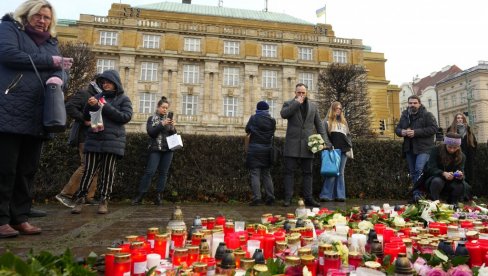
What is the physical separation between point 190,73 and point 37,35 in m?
40.8

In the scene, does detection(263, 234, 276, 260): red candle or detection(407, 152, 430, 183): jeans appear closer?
detection(263, 234, 276, 260): red candle

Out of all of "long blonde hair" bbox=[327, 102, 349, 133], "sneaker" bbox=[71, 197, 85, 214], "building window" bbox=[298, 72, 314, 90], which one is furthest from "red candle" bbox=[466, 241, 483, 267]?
"building window" bbox=[298, 72, 314, 90]

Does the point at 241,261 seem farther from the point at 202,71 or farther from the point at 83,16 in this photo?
the point at 83,16

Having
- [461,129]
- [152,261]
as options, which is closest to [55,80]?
[152,261]

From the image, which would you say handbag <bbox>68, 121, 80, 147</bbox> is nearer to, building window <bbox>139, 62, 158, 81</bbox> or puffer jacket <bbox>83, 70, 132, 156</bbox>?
puffer jacket <bbox>83, 70, 132, 156</bbox>

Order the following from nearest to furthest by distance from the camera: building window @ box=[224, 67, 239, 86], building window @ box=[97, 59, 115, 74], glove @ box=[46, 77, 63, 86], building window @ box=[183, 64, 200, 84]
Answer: glove @ box=[46, 77, 63, 86] < building window @ box=[97, 59, 115, 74] < building window @ box=[183, 64, 200, 84] < building window @ box=[224, 67, 239, 86]

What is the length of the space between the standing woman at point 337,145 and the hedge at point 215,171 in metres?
0.69

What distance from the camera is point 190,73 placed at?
43.4 metres

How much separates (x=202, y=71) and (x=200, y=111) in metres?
5.36

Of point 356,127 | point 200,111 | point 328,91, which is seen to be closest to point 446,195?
point 356,127

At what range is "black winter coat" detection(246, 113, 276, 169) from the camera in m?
6.34

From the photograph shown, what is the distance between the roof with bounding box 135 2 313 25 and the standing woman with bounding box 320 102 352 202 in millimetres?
48398

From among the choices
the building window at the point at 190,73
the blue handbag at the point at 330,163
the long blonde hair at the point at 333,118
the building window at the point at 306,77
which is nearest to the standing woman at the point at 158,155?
the blue handbag at the point at 330,163

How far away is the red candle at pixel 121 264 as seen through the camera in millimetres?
1792
